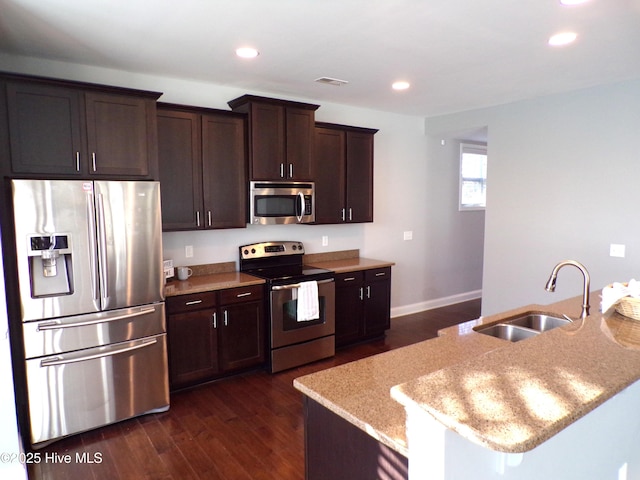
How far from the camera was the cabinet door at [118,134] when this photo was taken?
113 inches

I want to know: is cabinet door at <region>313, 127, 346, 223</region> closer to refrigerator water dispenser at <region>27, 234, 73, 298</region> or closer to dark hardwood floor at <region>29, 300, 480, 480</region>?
dark hardwood floor at <region>29, 300, 480, 480</region>

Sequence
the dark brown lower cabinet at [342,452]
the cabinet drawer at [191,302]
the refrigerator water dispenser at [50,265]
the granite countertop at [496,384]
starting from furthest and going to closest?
the cabinet drawer at [191,302] < the refrigerator water dispenser at [50,265] < the dark brown lower cabinet at [342,452] < the granite countertop at [496,384]

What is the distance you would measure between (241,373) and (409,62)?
9.72ft

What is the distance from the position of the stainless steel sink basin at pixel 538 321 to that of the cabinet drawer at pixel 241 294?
2.09 metres

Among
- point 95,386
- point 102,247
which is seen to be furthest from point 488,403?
point 95,386

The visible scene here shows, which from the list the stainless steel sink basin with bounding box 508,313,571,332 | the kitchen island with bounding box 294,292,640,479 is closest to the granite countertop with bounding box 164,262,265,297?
the kitchen island with bounding box 294,292,640,479

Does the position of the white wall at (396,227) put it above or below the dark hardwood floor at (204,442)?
above

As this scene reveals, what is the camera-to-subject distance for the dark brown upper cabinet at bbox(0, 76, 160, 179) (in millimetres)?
2641

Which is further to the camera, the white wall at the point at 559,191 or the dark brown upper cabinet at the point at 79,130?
the white wall at the point at 559,191

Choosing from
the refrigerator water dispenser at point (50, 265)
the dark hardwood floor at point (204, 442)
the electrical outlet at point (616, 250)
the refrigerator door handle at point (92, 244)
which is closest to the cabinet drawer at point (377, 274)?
the dark hardwood floor at point (204, 442)

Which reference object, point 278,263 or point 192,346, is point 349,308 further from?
point 192,346

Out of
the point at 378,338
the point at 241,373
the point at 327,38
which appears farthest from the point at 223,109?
the point at 378,338

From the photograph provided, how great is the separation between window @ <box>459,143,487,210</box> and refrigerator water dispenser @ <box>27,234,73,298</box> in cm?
512

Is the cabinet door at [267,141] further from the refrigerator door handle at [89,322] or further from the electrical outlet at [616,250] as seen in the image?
the electrical outlet at [616,250]
